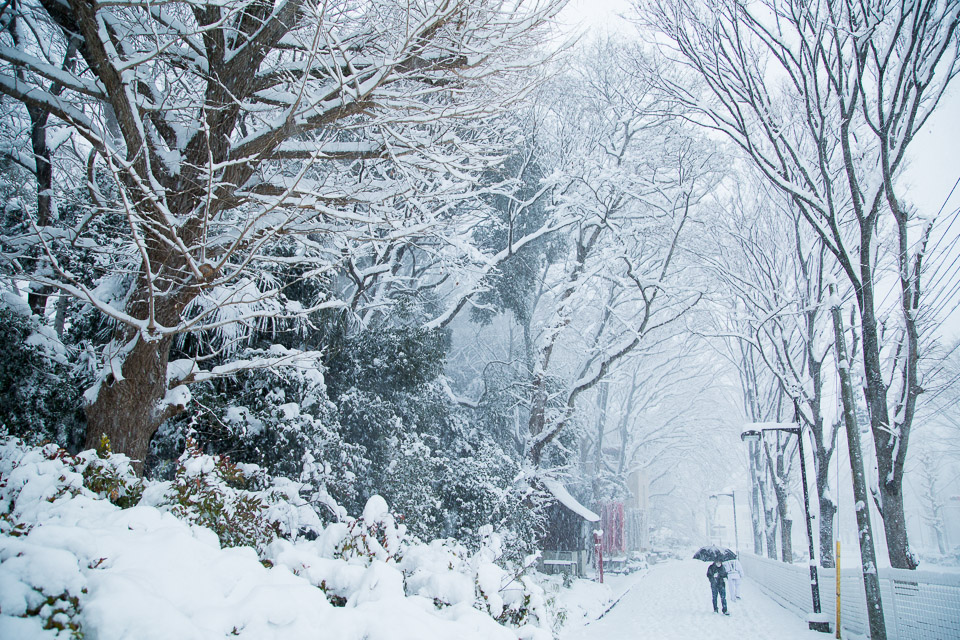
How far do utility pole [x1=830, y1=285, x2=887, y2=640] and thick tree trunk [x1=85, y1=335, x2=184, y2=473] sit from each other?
8840 mm

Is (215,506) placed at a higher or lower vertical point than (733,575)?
higher

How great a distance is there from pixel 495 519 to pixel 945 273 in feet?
30.8

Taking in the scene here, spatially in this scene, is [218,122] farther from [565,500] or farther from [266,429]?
[565,500]

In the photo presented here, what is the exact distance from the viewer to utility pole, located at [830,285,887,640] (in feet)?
24.0

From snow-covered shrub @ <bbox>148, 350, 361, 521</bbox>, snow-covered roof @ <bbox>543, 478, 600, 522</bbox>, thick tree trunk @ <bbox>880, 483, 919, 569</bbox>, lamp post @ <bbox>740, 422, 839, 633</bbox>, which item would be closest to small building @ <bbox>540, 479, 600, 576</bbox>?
snow-covered roof @ <bbox>543, 478, 600, 522</bbox>

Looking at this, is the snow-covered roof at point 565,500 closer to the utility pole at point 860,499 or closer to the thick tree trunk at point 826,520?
the thick tree trunk at point 826,520

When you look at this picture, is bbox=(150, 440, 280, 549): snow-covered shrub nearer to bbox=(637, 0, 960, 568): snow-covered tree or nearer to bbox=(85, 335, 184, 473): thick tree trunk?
bbox=(85, 335, 184, 473): thick tree trunk

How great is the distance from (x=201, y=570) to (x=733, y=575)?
48.5 ft

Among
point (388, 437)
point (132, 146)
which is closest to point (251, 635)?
point (132, 146)

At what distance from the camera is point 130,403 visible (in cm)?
470

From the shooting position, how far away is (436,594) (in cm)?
378

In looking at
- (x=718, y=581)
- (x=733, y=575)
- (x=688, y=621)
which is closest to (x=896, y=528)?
(x=688, y=621)

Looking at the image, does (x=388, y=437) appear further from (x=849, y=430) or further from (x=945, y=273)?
(x=945, y=273)

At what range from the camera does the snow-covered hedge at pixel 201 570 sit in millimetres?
2094
